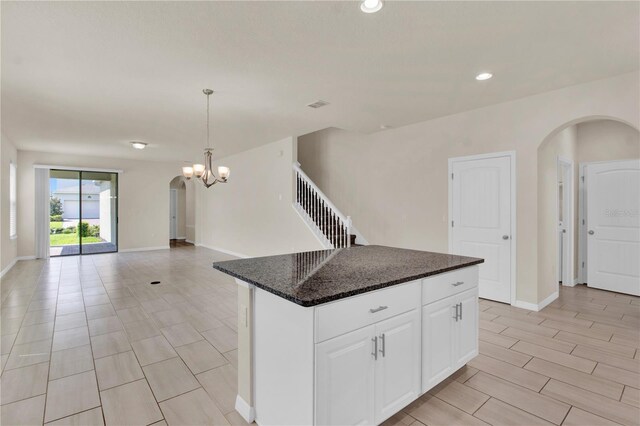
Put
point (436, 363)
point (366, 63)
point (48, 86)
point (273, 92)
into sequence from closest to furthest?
point (436, 363)
point (366, 63)
point (48, 86)
point (273, 92)

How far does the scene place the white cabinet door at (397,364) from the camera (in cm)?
179

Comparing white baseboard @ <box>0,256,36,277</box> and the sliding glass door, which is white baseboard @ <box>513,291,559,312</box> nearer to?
white baseboard @ <box>0,256,36,277</box>

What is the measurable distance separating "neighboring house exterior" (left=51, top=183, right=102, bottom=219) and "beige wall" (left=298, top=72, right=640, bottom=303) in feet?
21.5

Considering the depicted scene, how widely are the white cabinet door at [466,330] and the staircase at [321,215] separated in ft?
9.52

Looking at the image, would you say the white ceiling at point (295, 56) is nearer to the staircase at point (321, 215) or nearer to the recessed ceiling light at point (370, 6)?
the recessed ceiling light at point (370, 6)

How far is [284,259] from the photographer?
2.49 metres

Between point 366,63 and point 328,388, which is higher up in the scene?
point 366,63

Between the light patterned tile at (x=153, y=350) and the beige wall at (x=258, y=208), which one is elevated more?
the beige wall at (x=258, y=208)

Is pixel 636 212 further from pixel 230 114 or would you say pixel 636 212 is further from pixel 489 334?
pixel 230 114

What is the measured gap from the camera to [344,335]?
63.3 inches

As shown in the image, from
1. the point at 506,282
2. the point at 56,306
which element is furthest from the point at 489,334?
the point at 56,306

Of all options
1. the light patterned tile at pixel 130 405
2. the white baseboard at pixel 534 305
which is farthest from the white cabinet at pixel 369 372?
the white baseboard at pixel 534 305

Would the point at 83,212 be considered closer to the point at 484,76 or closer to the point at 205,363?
the point at 205,363

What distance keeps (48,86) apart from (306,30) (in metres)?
3.25
